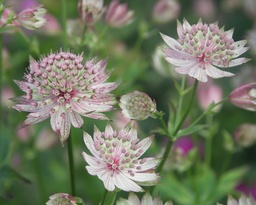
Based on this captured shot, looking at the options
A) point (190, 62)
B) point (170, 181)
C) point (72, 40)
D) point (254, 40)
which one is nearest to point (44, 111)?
point (190, 62)

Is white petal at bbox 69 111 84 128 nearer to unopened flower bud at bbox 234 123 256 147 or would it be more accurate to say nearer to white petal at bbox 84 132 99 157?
white petal at bbox 84 132 99 157

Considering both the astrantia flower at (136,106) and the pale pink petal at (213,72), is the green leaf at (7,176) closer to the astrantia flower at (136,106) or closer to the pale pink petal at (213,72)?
the astrantia flower at (136,106)

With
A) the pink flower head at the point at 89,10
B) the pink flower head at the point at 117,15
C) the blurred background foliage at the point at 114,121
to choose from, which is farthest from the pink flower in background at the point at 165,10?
the pink flower head at the point at 89,10

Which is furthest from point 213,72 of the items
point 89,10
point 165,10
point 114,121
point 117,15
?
point 165,10

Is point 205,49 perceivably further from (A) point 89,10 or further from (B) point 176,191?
(B) point 176,191

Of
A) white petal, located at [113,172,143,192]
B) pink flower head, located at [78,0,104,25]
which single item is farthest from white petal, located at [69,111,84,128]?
pink flower head, located at [78,0,104,25]
